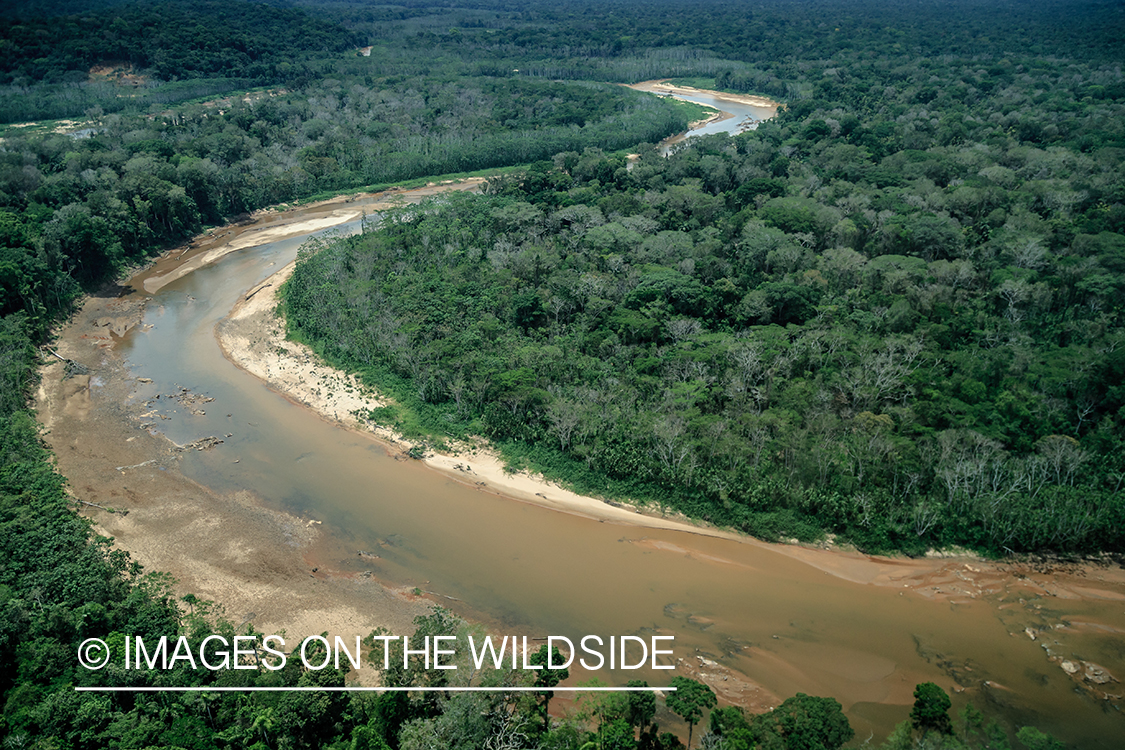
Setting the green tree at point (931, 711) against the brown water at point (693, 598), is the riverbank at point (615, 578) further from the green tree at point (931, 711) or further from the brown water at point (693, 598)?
the green tree at point (931, 711)

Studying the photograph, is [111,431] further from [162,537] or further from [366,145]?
[366,145]

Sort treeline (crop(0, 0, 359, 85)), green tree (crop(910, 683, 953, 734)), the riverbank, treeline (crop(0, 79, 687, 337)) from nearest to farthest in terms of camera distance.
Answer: green tree (crop(910, 683, 953, 734))
the riverbank
treeline (crop(0, 79, 687, 337))
treeline (crop(0, 0, 359, 85))

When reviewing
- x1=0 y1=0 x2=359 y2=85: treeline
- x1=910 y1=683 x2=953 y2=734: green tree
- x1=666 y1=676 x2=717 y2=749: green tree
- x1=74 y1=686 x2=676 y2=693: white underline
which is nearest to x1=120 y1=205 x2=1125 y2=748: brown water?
x1=910 y1=683 x2=953 y2=734: green tree

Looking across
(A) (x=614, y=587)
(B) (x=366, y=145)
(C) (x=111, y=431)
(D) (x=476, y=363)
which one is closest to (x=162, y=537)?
(C) (x=111, y=431)

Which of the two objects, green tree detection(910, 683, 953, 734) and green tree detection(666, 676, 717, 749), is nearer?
green tree detection(666, 676, 717, 749)

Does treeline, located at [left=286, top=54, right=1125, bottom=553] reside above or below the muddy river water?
above

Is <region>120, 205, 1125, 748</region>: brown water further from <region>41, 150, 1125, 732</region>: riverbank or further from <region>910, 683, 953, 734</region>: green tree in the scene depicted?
<region>910, 683, 953, 734</region>: green tree

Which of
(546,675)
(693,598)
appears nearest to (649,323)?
(693,598)

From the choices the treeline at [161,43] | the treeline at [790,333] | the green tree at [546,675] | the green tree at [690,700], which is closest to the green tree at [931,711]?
the green tree at [690,700]
